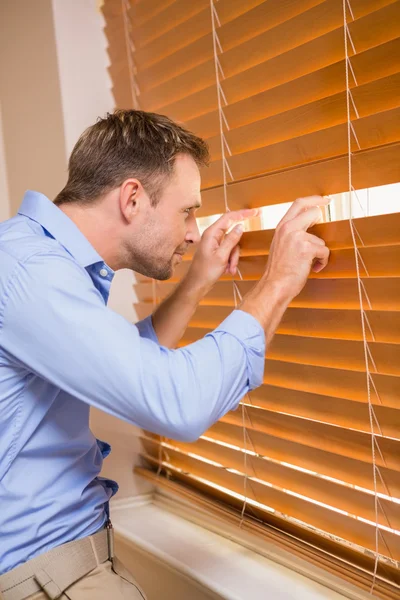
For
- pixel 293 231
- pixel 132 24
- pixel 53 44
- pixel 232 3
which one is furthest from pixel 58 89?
pixel 293 231

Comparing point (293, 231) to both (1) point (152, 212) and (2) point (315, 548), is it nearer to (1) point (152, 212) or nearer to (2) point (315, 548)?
(1) point (152, 212)

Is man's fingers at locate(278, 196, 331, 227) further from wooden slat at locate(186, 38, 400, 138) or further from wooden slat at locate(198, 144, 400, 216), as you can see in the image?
wooden slat at locate(186, 38, 400, 138)

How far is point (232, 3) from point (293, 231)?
0.51 m

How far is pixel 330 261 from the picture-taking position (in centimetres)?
118

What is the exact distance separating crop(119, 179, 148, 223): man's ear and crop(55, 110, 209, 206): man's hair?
1 cm

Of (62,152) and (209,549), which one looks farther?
(62,152)

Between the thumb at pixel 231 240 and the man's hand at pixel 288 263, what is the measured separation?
0.19 metres

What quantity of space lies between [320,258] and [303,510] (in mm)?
517

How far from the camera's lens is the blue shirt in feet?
3.08

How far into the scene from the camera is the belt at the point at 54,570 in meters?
1.10

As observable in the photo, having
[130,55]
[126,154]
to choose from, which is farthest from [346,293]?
[130,55]

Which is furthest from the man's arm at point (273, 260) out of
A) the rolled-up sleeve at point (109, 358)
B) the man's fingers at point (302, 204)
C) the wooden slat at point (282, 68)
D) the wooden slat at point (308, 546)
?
the wooden slat at point (308, 546)

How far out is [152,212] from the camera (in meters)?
1.21

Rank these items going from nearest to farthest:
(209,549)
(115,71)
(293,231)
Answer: (293,231) → (209,549) → (115,71)
